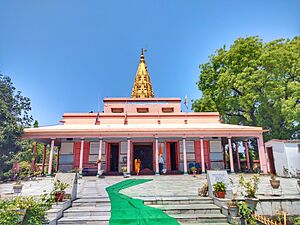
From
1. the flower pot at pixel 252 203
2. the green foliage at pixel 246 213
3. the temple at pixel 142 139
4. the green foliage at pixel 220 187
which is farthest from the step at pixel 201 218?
the temple at pixel 142 139

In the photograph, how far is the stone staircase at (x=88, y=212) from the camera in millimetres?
5188

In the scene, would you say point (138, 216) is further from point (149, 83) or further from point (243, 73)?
point (149, 83)

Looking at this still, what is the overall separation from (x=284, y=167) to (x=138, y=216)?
39.2 ft

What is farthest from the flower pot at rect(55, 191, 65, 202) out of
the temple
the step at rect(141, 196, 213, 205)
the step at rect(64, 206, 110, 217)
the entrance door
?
the entrance door

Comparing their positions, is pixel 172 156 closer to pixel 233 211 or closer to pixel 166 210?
pixel 166 210

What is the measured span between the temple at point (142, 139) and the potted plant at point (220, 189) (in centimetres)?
785

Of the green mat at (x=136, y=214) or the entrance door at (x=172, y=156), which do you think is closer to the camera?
the green mat at (x=136, y=214)

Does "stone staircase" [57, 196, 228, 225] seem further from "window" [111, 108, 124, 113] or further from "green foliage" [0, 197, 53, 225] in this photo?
"window" [111, 108, 124, 113]

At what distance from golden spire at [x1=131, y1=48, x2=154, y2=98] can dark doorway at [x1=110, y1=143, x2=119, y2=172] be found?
14336 millimetres

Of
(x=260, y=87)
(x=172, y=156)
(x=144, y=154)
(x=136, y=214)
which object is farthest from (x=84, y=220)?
(x=260, y=87)

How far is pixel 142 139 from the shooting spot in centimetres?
1584

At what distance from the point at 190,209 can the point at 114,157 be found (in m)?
11.5

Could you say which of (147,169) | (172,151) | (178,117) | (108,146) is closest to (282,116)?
(178,117)

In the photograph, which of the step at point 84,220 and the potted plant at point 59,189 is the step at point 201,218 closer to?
the step at point 84,220
